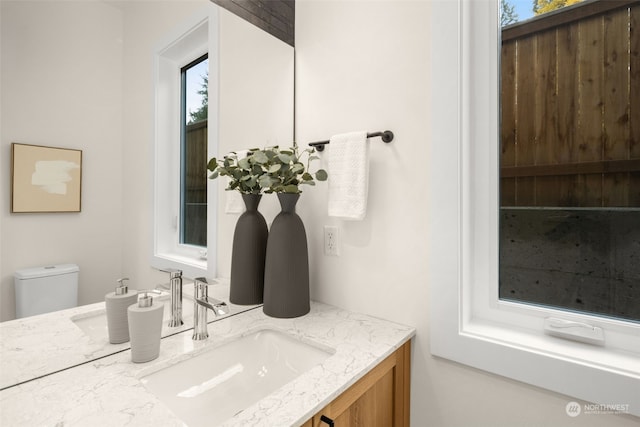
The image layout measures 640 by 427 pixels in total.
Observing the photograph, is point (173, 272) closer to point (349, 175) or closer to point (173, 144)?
point (173, 144)

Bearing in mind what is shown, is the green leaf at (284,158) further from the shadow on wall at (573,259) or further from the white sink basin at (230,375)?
the shadow on wall at (573,259)

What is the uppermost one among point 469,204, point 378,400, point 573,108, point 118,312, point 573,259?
point 573,108

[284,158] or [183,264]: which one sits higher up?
[284,158]

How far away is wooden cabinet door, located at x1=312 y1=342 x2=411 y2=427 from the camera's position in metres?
0.71

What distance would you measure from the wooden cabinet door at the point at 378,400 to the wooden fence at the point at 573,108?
63 cm

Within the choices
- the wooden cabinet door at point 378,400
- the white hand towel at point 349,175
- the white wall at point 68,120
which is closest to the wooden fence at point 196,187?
the white wall at point 68,120

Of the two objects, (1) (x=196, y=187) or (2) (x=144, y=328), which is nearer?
(2) (x=144, y=328)

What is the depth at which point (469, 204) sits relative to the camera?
963 mm

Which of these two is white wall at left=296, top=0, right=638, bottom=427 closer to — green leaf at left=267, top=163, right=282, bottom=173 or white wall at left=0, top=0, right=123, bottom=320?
green leaf at left=267, top=163, right=282, bottom=173

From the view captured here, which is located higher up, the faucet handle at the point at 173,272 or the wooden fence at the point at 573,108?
the wooden fence at the point at 573,108

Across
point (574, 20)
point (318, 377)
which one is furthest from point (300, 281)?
point (574, 20)

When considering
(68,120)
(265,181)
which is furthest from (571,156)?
(68,120)

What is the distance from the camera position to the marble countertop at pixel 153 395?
0.55m

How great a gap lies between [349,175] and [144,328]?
2.43 feet
